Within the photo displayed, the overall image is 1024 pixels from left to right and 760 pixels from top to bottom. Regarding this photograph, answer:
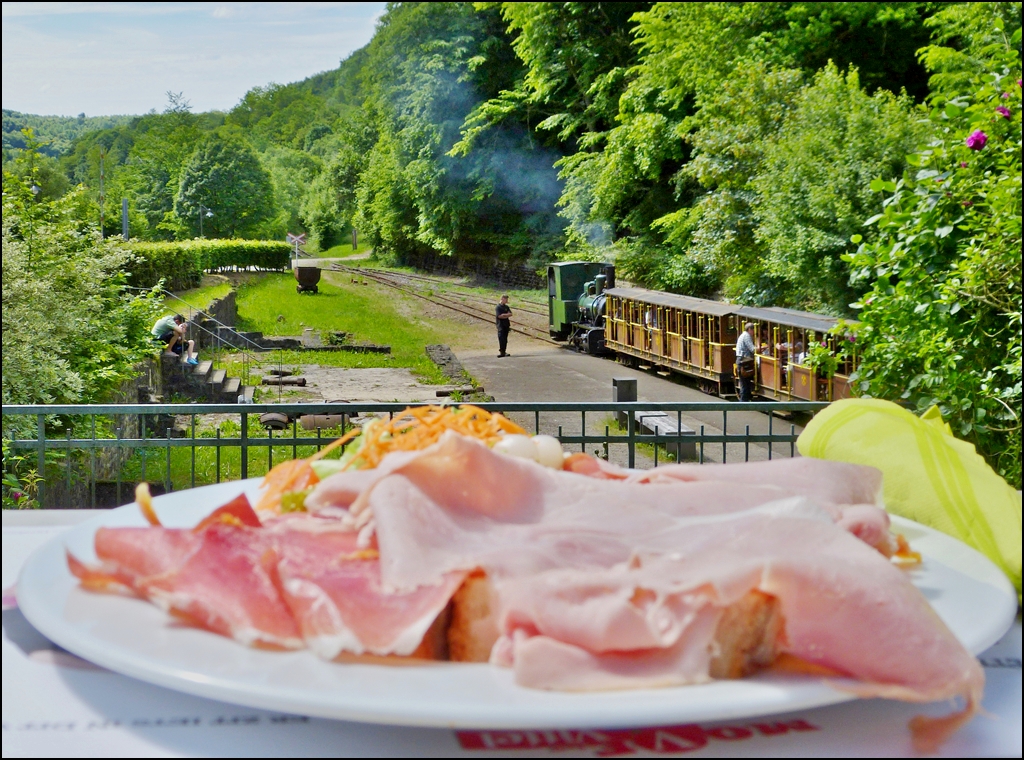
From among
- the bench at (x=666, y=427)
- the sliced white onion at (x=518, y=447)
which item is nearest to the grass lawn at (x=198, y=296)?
the bench at (x=666, y=427)

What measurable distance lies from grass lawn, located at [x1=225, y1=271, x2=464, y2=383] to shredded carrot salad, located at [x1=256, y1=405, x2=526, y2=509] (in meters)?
5.01

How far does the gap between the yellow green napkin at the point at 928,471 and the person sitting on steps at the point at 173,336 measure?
504cm

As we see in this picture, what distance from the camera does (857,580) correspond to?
56 cm

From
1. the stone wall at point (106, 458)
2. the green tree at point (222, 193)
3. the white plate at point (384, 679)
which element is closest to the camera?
the white plate at point (384, 679)

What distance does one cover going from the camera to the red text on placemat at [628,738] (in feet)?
1.71

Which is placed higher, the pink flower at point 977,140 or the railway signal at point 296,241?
the pink flower at point 977,140

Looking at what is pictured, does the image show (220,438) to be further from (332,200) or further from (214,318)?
(332,200)

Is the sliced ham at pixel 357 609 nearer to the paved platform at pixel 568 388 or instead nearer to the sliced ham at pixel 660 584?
the sliced ham at pixel 660 584

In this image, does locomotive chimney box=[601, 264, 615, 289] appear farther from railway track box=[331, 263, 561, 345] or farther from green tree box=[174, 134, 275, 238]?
green tree box=[174, 134, 275, 238]

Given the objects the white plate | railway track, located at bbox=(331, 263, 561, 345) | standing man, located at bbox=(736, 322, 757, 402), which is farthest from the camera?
standing man, located at bbox=(736, 322, 757, 402)

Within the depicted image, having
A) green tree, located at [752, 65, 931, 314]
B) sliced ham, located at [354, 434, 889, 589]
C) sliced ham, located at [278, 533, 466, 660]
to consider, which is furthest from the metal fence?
sliced ham, located at [278, 533, 466, 660]

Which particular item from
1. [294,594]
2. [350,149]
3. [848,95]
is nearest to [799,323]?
[848,95]

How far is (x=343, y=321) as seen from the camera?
20.3 feet

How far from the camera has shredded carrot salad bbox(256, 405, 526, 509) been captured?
2.79 feet
